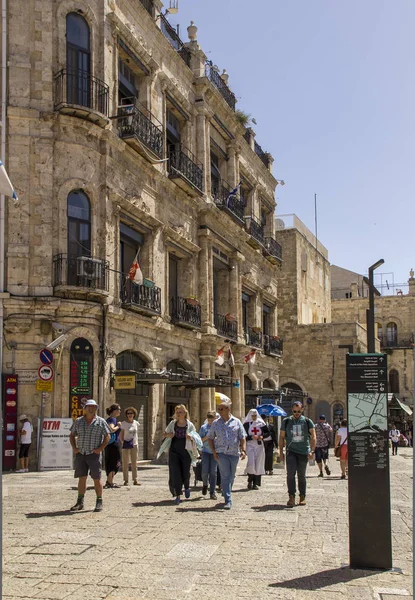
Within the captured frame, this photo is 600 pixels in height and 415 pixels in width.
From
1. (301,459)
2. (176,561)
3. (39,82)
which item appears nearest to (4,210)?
(39,82)

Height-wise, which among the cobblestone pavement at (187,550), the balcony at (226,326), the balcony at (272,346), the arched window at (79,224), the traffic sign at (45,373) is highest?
the arched window at (79,224)

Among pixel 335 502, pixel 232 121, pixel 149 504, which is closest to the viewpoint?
pixel 149 504

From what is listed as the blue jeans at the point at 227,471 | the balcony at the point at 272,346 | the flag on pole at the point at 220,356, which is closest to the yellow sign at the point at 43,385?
the blue jeans at the point at 227,471

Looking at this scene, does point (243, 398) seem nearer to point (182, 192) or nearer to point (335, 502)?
point (182, 192)

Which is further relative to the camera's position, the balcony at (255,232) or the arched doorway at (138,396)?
the balcony at (255,232)

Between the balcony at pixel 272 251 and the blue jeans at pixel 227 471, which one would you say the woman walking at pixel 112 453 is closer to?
the blue jeans at pixel 227 471

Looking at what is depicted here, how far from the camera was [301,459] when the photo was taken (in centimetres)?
1211

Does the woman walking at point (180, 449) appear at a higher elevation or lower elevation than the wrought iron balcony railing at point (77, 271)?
lower

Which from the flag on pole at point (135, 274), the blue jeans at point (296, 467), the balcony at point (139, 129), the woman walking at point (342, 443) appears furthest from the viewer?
the balcony at point (139, 129)

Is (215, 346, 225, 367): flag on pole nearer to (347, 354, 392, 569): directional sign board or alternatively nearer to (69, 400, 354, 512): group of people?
(69, 400, 354, 512): group of people

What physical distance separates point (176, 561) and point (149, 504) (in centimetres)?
449

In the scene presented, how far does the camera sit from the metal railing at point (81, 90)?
762 inches

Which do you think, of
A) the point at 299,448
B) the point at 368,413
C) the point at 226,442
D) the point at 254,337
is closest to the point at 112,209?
the point at 226,442

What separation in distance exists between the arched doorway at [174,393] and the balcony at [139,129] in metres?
6.67
